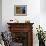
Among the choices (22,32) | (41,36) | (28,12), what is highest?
(28,12)

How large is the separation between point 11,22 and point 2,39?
A: 103 cm

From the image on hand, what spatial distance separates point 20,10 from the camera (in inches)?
224

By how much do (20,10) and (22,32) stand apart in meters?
0.87

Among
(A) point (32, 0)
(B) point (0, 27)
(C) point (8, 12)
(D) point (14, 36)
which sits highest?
(A) point (32, 0)

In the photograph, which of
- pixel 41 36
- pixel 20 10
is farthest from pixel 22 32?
pixel 20 10

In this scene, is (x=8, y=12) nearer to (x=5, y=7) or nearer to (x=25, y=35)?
(x=5, y=7)

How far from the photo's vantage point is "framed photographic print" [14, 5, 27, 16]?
223 inches

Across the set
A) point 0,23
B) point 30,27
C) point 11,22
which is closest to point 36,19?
point 30,27

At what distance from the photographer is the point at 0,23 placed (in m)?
5.66

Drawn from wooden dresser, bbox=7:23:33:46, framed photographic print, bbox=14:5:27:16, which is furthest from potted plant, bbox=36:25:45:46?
framed photographic print, bbox=14:5:27:16

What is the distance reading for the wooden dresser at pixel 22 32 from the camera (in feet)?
18.1

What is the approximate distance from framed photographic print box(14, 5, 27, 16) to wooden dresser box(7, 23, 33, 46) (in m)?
0.43

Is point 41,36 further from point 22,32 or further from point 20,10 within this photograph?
point 20,10

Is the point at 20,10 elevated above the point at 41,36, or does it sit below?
above
